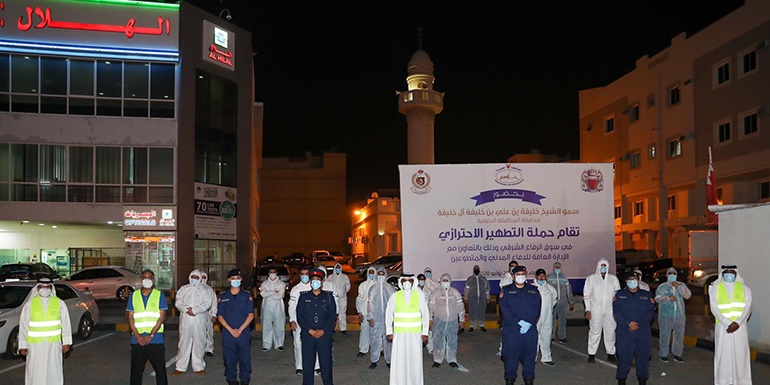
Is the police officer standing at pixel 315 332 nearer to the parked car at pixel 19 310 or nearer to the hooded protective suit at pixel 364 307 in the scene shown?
the hooded protective suit at pixel 364 307

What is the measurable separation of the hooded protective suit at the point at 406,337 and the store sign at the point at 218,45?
74.6ft

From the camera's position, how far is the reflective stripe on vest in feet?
30.9

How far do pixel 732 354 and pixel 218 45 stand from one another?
2594cm

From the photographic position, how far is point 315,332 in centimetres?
969

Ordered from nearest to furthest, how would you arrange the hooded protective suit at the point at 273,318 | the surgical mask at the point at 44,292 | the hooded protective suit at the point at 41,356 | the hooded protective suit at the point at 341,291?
the hooded protective suit at the point at 41,356, the surgical mask at the point at 44,292, the hooded protective suit at the point at 273,318, the hooded protective suit at the point at 341,291

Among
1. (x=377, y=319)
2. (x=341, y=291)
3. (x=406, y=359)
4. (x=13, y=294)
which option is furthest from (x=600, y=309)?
(x=13, y=294)

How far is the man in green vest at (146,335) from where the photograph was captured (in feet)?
30.6

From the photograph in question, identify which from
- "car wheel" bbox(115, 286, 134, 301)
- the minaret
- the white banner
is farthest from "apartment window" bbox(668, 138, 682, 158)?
"car wheel" bbox(115, 286, 134, 301)

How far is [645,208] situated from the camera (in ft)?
147

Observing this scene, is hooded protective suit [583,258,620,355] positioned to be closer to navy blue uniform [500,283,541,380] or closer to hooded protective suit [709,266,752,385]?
hooded protective suit [709,266,752,385]

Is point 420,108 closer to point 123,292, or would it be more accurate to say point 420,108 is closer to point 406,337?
point 123,292

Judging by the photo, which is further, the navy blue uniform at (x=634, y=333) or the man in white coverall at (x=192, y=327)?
the man in white coverall at (x=192, y=327)

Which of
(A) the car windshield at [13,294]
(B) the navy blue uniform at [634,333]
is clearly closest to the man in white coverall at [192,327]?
(A) the car windshield at [13,294]

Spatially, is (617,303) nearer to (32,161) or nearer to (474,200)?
(474,200)
